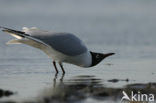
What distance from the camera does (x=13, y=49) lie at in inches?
572

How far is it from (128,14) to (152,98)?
61.2ft

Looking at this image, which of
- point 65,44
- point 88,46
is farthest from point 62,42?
point 88,46

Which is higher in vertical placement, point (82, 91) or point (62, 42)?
point (62, 42)

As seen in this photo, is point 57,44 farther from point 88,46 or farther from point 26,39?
point 88,46

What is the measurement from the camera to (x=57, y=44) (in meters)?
10.2

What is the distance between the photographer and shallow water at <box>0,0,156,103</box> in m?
8.54

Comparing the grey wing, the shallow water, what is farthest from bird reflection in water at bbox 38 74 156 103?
the grey wing

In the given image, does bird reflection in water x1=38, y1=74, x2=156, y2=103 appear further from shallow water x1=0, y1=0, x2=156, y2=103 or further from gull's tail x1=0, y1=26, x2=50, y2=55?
gull's tail x1=0, y1=26, x2=50, y2=55

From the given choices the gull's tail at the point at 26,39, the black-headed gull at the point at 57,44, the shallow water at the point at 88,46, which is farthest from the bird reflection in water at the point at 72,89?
the gull's tail at the point at 26,39

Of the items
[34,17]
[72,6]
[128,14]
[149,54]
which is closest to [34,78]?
[149,54]

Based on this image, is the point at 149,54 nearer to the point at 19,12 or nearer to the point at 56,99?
the point at 56,99

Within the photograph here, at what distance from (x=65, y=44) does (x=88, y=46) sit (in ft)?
18.1

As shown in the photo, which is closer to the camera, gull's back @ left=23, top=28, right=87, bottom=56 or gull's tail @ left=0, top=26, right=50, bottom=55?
gull's tail @ left=0, top=26, right=50, bottom=55

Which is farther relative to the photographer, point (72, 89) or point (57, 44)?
point (57, 44)
